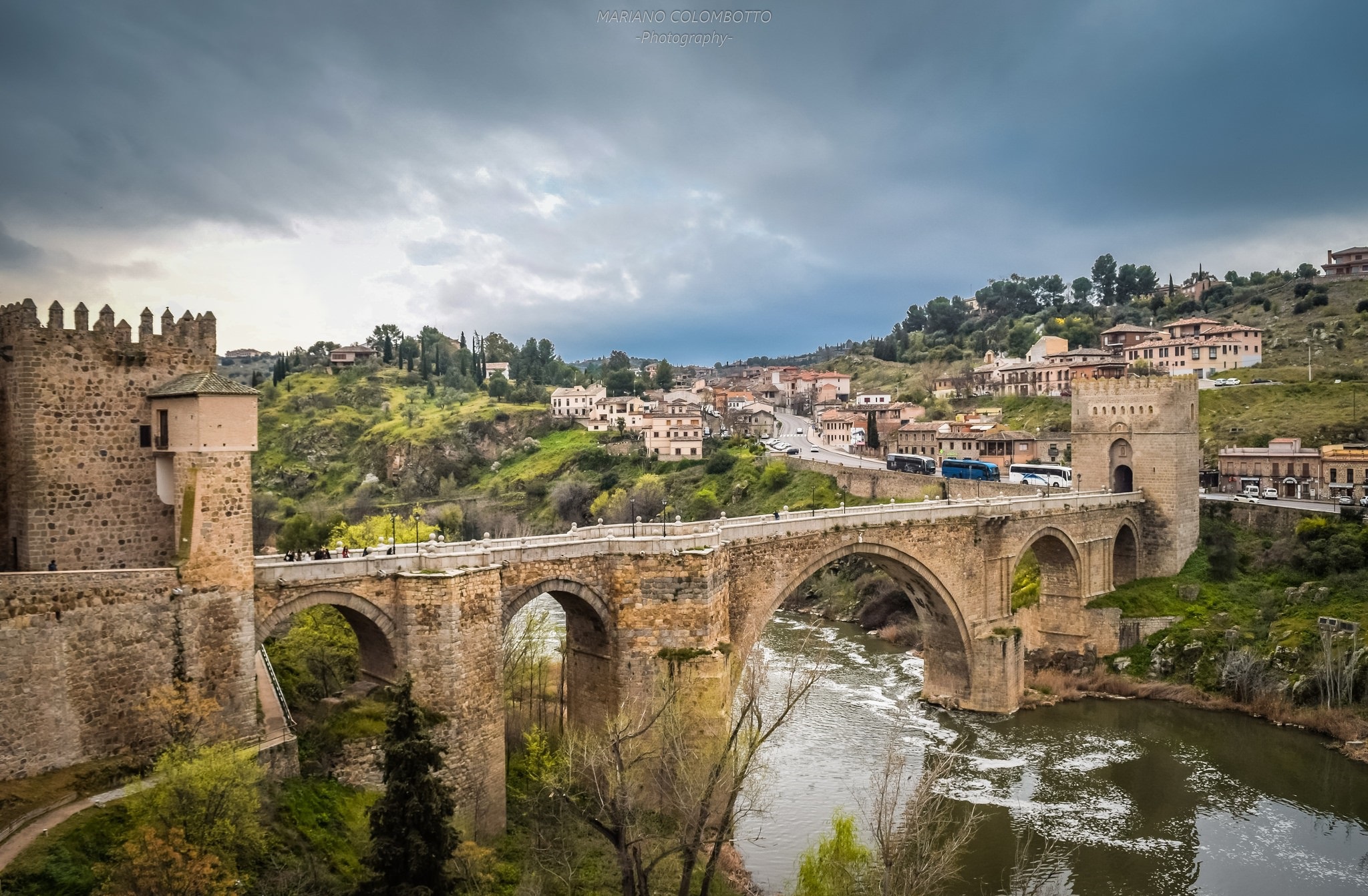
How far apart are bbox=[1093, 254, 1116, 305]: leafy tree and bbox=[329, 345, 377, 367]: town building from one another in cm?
8248

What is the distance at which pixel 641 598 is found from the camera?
19938mm

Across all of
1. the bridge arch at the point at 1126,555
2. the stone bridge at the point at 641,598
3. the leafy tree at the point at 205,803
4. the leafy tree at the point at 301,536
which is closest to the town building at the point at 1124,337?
the bridge arch at the point at 1126,555

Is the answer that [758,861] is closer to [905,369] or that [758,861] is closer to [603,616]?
[603,616]

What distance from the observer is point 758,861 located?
20453 mm

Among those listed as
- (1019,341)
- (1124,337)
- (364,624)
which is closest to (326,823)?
(364,624)

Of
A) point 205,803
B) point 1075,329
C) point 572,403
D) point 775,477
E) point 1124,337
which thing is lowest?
point 205,803

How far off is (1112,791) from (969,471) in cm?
2294

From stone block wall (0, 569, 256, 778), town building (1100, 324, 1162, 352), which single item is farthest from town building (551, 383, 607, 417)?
stone block wall (0, 569, 256, 778)

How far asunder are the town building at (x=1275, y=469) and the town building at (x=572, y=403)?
169ft

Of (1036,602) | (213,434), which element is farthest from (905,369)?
(213,434)

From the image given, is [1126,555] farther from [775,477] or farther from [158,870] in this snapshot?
[158,870]

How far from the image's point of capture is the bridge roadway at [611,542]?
640 inches

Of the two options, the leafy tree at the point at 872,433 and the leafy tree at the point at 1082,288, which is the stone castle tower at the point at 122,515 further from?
the leafy tree at the point at 1082,288

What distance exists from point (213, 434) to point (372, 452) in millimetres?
60449
